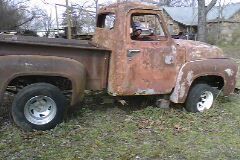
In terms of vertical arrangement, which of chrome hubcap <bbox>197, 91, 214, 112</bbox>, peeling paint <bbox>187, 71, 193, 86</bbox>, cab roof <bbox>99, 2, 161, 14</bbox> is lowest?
chrome hubcap <bbox>197, 91, 214, 112</bbox>

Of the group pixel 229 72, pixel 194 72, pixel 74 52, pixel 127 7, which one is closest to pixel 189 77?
pixel 194 72

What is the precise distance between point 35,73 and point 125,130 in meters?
1.63

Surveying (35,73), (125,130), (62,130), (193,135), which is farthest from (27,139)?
(193,135)

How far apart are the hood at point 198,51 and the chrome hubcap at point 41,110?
2538 millimetres

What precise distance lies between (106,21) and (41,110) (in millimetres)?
2406

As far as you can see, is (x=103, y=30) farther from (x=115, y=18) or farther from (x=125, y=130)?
(x=125, y=130)

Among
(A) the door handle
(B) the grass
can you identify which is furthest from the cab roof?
(B) the grass

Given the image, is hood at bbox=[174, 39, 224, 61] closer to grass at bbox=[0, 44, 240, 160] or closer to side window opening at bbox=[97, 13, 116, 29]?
grass at bbox=[0, 44, 240, 160]

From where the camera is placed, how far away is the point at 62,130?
606 cm

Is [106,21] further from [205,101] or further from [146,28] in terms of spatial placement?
[205,101]

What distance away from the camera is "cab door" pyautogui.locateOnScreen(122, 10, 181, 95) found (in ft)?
21.9

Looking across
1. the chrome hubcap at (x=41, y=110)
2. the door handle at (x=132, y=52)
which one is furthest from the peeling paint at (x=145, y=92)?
the chrome hubcap at (x=41, y=110)

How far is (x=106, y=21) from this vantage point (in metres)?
7.71

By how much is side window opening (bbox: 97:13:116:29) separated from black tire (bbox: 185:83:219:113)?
191cm
